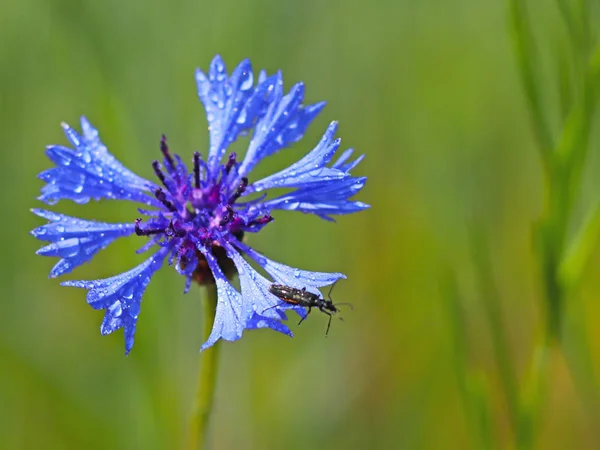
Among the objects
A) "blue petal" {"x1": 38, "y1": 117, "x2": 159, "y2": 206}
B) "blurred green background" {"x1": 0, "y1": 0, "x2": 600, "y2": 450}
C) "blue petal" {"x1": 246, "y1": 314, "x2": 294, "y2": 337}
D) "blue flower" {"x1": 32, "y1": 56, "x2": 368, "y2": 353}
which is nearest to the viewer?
"blue petal" {"x1": 246, "y1": 314, "x2": 294, "y2": 337}

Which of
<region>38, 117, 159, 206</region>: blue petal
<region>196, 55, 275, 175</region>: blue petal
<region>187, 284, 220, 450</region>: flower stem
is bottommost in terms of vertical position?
<region>187, 284, 220, 450</region>: flower stem

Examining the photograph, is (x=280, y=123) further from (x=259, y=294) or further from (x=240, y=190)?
(x=259, y=294)

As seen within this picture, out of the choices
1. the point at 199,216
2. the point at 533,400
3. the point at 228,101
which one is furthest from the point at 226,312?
the point at 533,400

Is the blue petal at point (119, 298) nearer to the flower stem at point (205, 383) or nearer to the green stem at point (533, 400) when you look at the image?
the flower stem at point (205, 383)

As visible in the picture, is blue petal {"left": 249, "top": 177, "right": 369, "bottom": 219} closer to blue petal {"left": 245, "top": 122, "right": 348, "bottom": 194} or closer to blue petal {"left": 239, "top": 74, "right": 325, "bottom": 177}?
blue petal {"left": 245, "top": 122, "right": 348, "bottom": 194}

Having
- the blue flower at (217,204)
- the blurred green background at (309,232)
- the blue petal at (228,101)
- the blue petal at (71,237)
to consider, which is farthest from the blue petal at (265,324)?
the blurred green background at (309,232)

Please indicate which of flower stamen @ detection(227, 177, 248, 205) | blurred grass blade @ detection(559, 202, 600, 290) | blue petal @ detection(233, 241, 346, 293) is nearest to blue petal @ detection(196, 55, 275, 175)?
flower stamen @ detection(227, 177, 248, 205)

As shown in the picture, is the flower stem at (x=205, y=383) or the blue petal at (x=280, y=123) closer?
the flower stem at (x=205, y=383)
